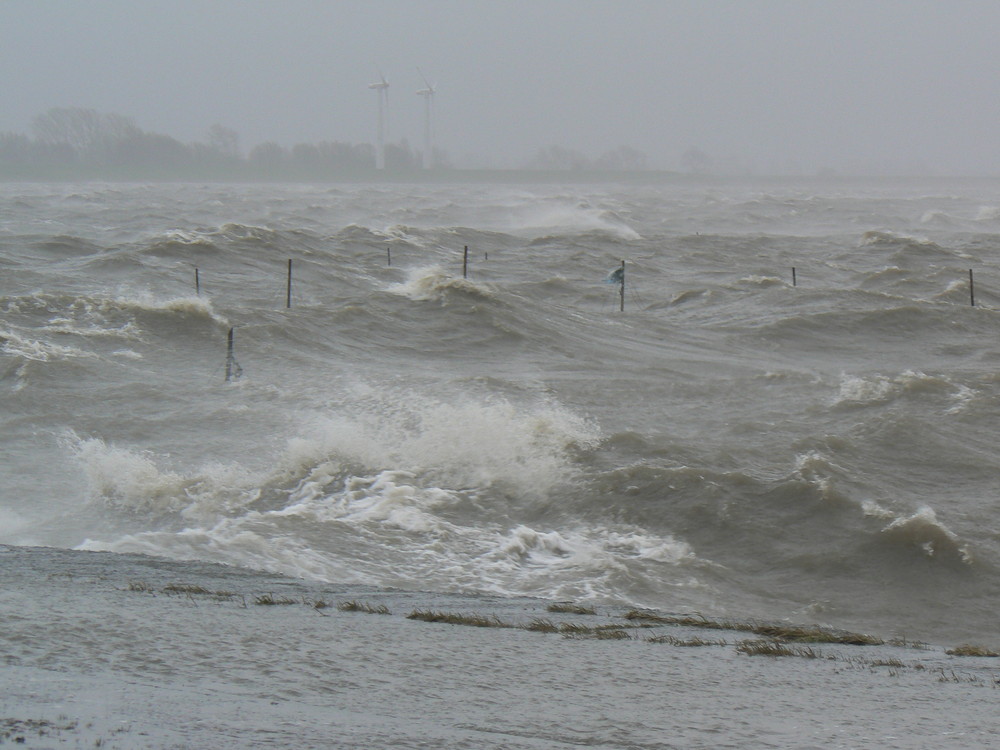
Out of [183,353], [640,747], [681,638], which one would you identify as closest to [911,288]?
[183,353]

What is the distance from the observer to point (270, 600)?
24.6 ft

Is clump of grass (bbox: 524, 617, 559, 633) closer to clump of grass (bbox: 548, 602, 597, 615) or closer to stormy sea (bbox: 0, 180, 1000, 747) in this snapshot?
clump of grass (bbox: 548, 602, 597, 615)

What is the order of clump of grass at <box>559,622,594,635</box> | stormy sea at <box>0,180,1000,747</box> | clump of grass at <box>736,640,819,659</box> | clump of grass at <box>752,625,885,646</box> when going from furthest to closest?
stormy sea at <box>0,180,1000,747</box>, clump of grass at <box>752,625,885,646</box>, clump of grass at <box>559,622,594,635</box>, clump of grass at <box>736,640,819,659</box>

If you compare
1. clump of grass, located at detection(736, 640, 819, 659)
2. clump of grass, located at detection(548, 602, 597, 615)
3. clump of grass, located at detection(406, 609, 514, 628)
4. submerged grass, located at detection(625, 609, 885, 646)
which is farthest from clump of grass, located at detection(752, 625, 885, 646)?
clump of grass, located at detection(406, 609, 514, 628)

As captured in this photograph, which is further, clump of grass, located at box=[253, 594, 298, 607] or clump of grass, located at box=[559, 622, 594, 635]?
clump of grass, located at box=[253, 594, 298, 607]

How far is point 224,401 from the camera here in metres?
17.5

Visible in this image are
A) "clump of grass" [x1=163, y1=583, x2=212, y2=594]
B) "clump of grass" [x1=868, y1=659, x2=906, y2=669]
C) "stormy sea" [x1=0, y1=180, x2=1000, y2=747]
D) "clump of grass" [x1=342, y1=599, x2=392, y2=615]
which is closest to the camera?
"clump of grass" [x1=868, y1=659, x2=906, y2=669]

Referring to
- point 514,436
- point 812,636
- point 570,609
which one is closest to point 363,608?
point 570,609

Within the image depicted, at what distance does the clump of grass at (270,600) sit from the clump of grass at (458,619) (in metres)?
0.89

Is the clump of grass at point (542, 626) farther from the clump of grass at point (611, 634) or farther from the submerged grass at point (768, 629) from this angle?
the submerged grass at point (768, 629)

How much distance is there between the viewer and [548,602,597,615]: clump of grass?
313 inches

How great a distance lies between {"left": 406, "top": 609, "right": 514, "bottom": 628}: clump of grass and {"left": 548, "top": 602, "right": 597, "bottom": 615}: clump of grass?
72 centimetres

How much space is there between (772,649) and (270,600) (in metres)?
3.32

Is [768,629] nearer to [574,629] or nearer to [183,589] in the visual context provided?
[574,629]
